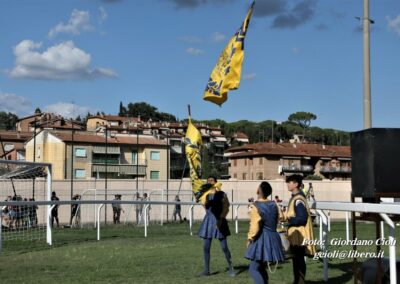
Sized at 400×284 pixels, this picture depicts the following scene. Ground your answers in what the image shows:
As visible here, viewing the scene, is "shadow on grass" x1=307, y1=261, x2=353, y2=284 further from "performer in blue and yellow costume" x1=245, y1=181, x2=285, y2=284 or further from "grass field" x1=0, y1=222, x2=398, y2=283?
"performer in blue and yellow costume" x1=245, y1=181, x2=285, y2=284

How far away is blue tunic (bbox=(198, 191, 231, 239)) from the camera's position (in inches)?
459

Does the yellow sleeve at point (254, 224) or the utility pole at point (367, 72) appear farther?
the utility pole at point (367, 72)

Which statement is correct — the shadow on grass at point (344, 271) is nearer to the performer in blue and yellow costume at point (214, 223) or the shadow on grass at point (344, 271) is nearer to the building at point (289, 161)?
the performer in blue and yellow costume at point (214, 223)

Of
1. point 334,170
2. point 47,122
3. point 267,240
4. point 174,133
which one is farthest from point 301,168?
point 267,240

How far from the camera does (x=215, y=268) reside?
12.5m

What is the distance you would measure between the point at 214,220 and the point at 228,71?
356 cm

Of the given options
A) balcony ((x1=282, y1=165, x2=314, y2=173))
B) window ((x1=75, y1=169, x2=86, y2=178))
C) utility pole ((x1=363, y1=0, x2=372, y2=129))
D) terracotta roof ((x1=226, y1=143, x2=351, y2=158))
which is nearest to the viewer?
utility pole ((x1=363, y1=0, x2=372, y2=129))

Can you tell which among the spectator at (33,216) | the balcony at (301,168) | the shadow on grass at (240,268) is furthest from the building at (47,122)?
the balcony at (301,168)

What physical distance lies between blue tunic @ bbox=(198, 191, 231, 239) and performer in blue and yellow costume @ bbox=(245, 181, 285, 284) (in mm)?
2925

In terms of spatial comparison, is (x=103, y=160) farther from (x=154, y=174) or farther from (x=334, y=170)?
(x=334, y=170)

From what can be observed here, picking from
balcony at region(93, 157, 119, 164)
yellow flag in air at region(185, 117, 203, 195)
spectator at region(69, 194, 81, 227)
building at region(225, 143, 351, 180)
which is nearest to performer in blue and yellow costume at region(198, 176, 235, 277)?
yellow flag in air at region(185, 117, 203, 195)

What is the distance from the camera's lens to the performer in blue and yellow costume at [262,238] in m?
8.61

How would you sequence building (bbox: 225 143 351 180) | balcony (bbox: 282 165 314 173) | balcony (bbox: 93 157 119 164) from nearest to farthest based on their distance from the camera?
balcony (bbox: 93 157 119 164), balcony (bbox: 282 165 314 173), building (bbox: 225 143 351 180)

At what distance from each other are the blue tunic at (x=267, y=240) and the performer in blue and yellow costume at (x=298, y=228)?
0.83 m
